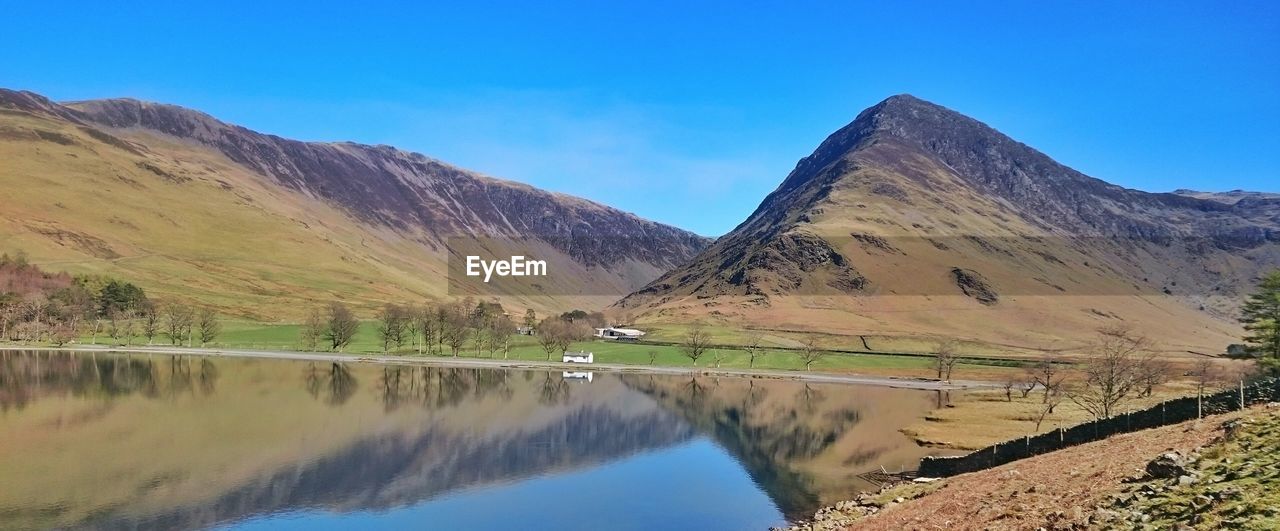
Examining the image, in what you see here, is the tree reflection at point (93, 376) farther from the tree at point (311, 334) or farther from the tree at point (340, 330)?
the tree at point (340, 330)

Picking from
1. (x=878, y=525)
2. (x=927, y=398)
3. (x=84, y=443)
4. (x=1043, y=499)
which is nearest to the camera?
(x=1043, y=499)

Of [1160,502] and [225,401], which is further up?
[1160,502]

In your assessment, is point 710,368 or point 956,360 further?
point 956,360

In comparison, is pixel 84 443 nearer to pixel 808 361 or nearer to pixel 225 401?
pixel 225 401

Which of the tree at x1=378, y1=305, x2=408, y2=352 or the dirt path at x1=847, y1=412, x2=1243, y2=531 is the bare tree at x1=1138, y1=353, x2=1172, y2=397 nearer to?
the dirt path at x1=847, y1=412, x2=1243, y2=531

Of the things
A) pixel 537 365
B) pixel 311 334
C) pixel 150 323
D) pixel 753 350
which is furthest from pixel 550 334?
pixel 150 323

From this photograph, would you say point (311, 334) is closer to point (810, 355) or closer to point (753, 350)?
point (753, 350)

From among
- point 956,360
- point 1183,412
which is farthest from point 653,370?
point 1183,412
